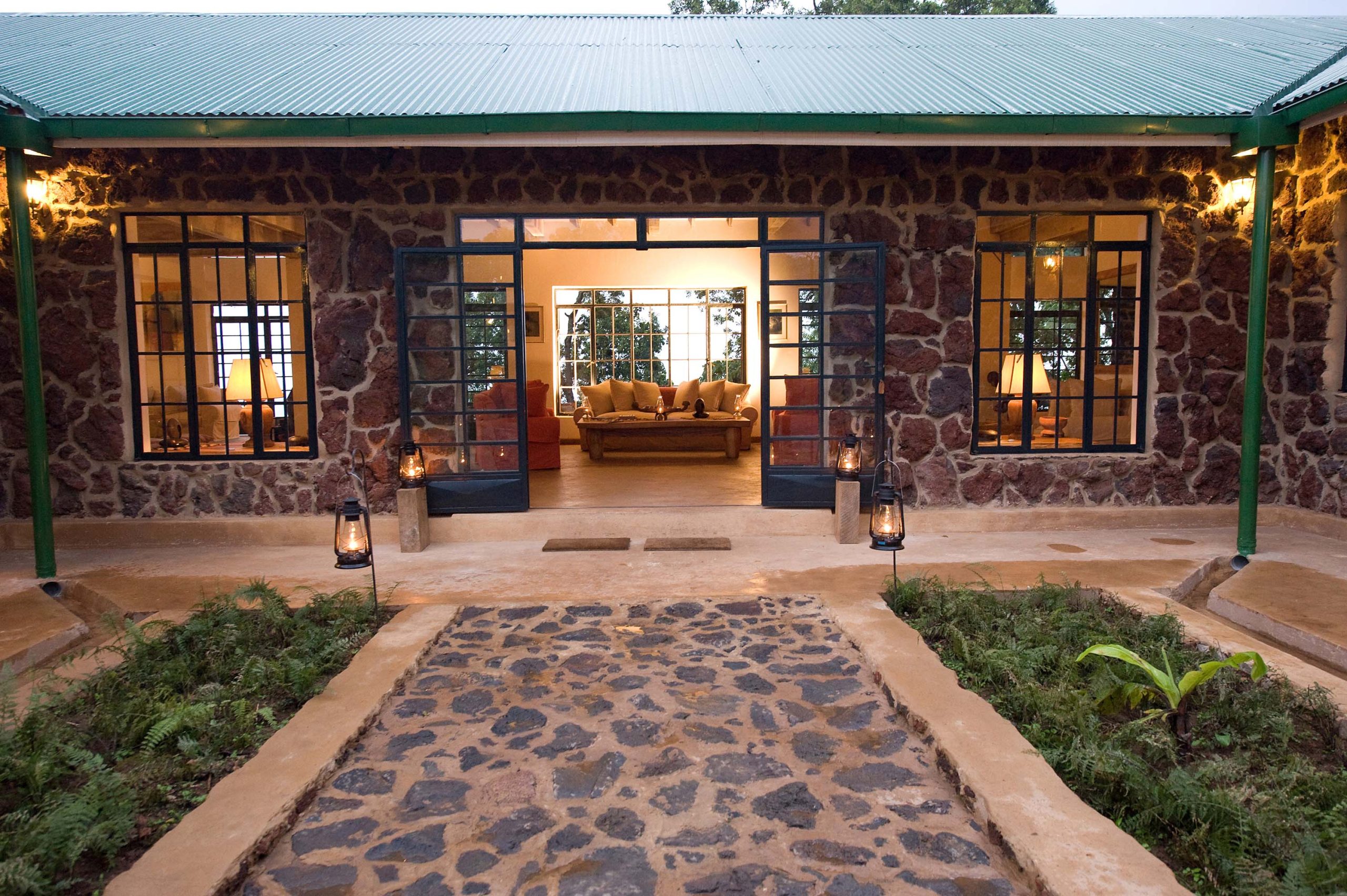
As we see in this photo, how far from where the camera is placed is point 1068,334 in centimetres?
662

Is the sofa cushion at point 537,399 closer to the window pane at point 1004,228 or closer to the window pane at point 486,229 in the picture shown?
the window pane at point 486,229

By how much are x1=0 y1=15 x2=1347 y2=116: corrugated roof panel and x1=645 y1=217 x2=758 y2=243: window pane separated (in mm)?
952

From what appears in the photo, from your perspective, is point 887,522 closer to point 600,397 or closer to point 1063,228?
point 1063,228

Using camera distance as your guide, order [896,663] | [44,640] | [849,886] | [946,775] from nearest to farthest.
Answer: [849,886] → [946,775] → [896,663] → [44,640]

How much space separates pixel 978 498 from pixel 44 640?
5.67 meters

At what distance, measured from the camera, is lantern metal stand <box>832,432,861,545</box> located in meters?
6.00

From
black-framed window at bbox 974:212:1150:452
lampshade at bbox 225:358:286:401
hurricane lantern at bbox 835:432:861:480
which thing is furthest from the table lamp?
black-framed window at bbox 974:212:1150:452

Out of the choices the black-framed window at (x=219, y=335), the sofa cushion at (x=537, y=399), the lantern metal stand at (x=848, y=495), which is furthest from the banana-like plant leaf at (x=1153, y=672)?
the sofa cushion at (x=537, y=399)

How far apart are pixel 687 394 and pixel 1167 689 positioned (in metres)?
8.95

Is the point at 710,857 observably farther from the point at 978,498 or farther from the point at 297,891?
the point at 978,498

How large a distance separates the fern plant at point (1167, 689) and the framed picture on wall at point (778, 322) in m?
3.65

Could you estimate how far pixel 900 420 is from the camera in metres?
6.48

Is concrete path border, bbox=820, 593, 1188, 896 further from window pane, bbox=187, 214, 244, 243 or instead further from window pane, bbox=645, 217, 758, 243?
window pane, bbox=187, 214, 244, 243

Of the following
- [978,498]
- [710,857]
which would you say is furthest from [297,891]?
[978,498]
